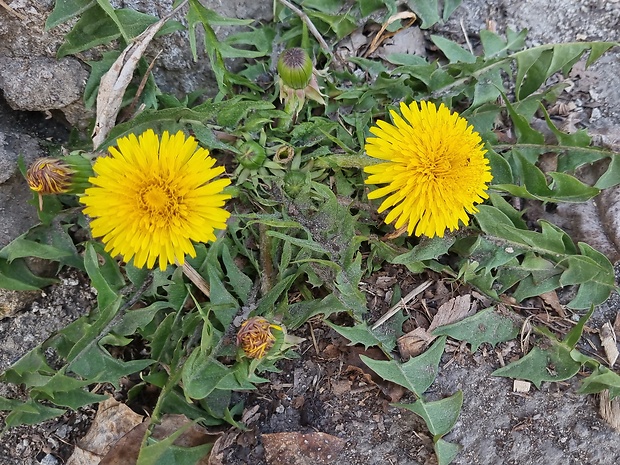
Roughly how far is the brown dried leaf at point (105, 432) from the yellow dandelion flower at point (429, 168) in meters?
1.47

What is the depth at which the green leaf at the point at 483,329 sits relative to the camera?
239 centimetres

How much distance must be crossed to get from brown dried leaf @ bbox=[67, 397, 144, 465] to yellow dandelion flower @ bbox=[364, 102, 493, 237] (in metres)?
1.47

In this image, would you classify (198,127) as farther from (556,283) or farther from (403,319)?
(556,283)

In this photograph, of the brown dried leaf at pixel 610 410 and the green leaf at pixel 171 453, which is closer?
the green leaf at pixel 171 453

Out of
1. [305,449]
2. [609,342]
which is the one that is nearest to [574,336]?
[609,342]

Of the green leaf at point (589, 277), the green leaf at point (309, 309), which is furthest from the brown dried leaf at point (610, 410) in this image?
the green leaf at point (309, 309)

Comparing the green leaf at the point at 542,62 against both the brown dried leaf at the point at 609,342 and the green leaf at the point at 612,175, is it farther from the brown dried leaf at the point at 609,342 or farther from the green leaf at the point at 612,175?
the brown dried leaf at the point at 609,342

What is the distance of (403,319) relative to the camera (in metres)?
2.48

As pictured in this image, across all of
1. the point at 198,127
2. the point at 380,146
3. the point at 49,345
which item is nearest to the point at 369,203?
the point at 380,146

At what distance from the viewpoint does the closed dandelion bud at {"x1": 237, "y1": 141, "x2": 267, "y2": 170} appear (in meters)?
2.39

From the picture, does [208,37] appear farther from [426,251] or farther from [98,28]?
[426,251]

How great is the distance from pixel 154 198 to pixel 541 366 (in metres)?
1.78

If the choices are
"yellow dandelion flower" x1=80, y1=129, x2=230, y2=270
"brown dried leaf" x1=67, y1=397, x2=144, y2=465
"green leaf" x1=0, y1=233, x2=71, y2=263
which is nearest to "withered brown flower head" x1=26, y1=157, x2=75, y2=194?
"yellow dandelion flower" x1=80, y1=129, x2=230, y2=270

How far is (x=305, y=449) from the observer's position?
2.34 metres
